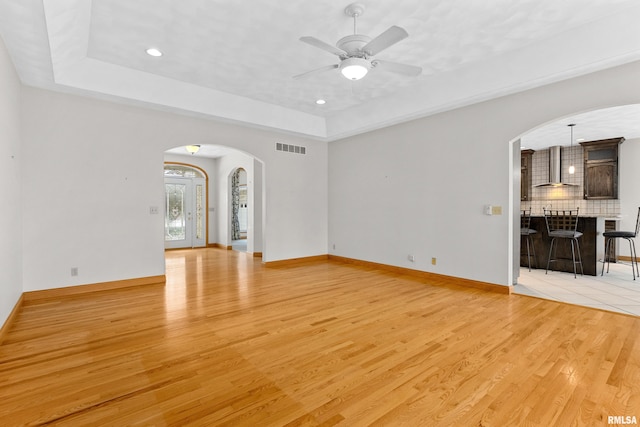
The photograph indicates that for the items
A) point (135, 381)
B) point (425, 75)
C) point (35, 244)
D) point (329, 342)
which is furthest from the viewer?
point (425, 75)

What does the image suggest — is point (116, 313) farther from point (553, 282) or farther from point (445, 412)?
point (553, 282)

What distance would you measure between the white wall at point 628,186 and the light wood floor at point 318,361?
6.13 metres

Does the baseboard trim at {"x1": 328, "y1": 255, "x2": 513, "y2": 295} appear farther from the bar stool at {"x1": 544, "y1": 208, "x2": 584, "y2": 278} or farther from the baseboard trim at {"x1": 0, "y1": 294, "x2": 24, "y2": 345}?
the baseboard trim at {"x1": 0, "y1": 294, "x2": 24, "y2": 345}

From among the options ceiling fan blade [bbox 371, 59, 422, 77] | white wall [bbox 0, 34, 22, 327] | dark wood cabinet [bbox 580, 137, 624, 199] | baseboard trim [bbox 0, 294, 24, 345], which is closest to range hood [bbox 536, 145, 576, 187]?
dark wood cabinet [bbox 580, 137, 624, 199]

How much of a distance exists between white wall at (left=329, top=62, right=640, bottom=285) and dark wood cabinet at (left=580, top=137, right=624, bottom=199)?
5.91 m

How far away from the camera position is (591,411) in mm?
1969

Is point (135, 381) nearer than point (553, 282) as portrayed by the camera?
Yes

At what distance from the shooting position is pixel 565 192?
911 cm

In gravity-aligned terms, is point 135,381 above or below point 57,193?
below

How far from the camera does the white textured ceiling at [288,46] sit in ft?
10.5

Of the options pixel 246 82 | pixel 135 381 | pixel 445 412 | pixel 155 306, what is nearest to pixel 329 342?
pixel 445 412

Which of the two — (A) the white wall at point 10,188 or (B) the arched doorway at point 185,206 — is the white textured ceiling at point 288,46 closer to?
(A) the white wall at point 10,188

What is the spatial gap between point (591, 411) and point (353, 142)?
6070 millimetres

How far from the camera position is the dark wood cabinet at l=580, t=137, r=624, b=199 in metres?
8.12
